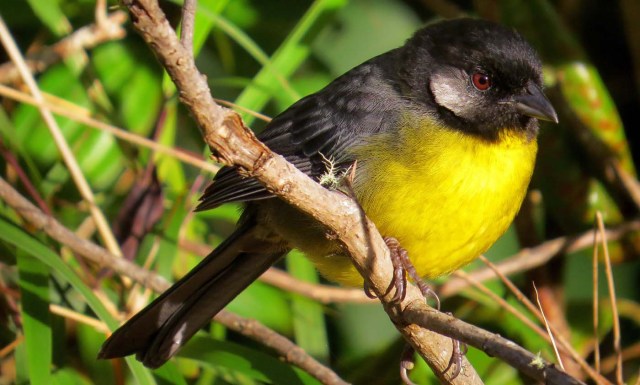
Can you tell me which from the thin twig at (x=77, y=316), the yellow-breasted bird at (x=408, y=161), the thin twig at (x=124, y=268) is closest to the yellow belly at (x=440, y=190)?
the yellow-breasted bird at (x=408, y=161)

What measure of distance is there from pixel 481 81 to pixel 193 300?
112 centimetres

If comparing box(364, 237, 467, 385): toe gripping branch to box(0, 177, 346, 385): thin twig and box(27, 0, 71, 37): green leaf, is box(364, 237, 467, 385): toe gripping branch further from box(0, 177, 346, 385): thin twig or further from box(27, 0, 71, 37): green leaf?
box(27, 0, 71, 37): green leaf

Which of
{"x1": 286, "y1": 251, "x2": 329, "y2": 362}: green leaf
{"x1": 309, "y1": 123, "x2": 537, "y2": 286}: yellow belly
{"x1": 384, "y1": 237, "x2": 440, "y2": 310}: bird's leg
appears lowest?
{"x1": 286, "y1": 251, "x2": 329, "y2": 362}: green leaf

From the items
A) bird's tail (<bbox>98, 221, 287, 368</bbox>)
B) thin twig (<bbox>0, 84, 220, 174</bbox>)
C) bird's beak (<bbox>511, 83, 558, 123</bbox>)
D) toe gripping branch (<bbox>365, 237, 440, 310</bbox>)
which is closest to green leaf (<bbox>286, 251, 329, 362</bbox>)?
bird's tail (<bbox>98, 221, 287, 368</bbox>)

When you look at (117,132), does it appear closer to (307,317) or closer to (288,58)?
(288,58)

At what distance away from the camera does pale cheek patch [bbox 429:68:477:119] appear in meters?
2.84

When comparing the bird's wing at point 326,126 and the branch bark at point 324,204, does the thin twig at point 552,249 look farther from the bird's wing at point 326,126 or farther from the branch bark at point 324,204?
the branch bark at point 324,204

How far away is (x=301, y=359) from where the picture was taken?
2.86 m

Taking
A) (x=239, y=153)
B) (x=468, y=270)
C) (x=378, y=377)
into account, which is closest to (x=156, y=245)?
(x=378, y=377)

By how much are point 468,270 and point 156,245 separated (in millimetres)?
1217

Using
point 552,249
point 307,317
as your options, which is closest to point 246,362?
point 307,317

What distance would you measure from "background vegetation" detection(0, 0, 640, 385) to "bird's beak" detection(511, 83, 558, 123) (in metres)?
0.84

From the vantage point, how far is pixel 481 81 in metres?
2.86

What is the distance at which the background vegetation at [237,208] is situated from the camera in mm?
3191
